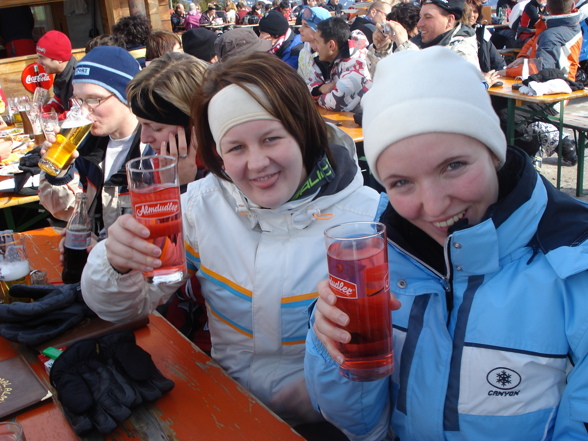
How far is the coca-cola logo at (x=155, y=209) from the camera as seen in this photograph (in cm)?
138

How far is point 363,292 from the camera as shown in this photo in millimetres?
1113

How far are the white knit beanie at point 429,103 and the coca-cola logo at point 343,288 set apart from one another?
326 mm

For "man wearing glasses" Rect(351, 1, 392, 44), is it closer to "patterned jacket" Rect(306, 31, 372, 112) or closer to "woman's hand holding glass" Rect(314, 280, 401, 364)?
"patterned jacket" Rect(306, 31, 372, 112)

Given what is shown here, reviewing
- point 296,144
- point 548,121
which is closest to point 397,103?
point 296,144

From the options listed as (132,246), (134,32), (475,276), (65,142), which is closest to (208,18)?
(134,32)

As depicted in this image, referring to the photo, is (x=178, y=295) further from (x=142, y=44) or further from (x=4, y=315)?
(x=142, y=44)

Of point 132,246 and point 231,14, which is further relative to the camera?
point 231,14

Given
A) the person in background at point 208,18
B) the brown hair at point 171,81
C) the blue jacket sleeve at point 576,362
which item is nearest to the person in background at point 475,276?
the blue jacket sleeve at point 576,362

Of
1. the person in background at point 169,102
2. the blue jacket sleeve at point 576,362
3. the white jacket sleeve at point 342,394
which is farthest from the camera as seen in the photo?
the person in background at point 169,102

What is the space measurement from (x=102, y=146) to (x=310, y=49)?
16.0 feet

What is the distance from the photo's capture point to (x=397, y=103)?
1216 mm

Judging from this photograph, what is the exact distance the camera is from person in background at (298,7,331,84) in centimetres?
675

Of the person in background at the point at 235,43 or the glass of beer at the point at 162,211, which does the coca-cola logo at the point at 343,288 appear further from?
the person in background at the point at 235,43

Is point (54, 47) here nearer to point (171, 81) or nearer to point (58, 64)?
point (58, 64)
